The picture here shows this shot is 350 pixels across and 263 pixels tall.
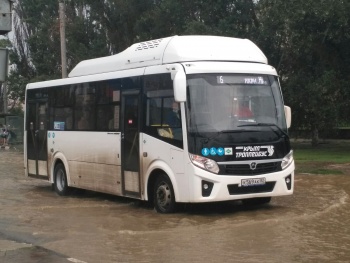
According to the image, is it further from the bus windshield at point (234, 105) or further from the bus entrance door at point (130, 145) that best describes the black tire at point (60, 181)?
the bus windshield at point (234, 105)

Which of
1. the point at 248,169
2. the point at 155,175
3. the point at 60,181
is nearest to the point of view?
the point at 248,169

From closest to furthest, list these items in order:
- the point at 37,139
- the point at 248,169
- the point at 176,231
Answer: the point at 176,231 → the point at 248,169 → the point at 37,139

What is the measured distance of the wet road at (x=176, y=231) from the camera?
28.2 feet

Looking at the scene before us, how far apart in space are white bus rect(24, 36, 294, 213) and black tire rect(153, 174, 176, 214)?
19 mm

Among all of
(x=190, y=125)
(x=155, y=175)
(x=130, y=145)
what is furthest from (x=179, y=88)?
(x=130, y=145)

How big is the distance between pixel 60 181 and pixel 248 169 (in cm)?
643

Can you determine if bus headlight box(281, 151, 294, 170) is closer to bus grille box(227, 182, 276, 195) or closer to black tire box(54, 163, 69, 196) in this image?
bus grille box(227, 182, 276, 195)

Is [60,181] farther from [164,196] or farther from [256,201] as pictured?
[256,201]

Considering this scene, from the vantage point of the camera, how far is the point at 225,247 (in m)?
8.98

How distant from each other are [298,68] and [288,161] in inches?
880

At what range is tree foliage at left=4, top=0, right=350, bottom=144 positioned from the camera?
2902 cm

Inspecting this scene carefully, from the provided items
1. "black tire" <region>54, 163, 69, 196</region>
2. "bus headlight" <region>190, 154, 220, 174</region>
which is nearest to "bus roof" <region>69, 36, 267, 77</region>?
"bus headlight" <region>190, 154, 220, 174</region>

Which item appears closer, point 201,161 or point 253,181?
point 201,161

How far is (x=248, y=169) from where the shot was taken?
1153cm
